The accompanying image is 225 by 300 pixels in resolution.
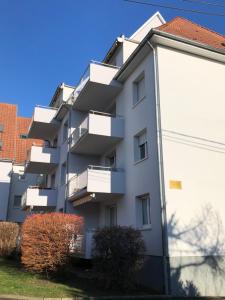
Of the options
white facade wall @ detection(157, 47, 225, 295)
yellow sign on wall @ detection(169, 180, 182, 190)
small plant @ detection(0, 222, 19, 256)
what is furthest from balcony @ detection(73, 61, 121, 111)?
small plant @ detection(0, 222, 19, 256)

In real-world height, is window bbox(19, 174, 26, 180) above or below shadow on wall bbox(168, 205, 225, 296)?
above

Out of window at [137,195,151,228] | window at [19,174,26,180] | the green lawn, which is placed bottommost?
the green lawn

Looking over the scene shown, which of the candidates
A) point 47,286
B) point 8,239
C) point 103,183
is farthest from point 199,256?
point 8,239

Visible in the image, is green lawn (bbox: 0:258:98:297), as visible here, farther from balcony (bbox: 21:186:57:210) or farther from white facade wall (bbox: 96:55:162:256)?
balcony (bbox: 21:186:57:210)

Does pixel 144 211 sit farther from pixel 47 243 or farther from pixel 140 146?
pixel 47 243

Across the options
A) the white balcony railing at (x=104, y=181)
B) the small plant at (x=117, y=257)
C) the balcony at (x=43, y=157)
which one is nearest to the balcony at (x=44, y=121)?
the balcony at (x=43, y=157)

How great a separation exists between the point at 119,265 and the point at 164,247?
1.85 m

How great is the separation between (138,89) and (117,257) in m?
8.37

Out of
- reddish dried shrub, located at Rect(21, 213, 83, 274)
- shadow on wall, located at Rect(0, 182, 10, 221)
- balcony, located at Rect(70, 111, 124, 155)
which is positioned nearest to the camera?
reddish dried shrub, located at Rect(21, 213, 83, 274)

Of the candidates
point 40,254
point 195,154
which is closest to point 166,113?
point 195,154

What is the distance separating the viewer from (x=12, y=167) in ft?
111

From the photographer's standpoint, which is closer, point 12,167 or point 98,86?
point 98,86

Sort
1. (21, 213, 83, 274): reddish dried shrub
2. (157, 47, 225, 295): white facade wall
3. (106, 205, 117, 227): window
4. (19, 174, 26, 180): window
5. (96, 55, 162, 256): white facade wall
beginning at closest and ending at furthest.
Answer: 1. (21, 213, 83, 274): reddish dried shrub
2. (157, 47, 225, 295): white facade wall
3. (96, 55, 162, 256): white facade wall
4. (106, 205, 117, 227): window
5. (19, 174, 26, 180): window

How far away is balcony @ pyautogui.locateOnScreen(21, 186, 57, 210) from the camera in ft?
71.5
